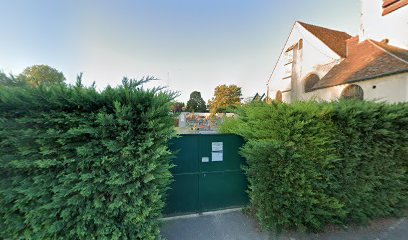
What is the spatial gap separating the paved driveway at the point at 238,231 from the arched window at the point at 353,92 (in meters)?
9.72

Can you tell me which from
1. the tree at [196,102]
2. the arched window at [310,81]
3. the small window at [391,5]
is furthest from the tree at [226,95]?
the small window at [391,5]

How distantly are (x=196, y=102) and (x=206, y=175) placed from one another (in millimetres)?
67219

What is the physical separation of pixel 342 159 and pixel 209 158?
8.88 ft

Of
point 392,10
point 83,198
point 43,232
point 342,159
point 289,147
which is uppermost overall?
point 392,10

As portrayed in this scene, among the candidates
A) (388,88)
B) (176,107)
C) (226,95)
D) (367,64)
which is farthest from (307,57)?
(226,95)

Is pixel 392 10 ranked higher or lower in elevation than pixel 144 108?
higher

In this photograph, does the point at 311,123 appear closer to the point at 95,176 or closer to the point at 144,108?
the point at 144,108

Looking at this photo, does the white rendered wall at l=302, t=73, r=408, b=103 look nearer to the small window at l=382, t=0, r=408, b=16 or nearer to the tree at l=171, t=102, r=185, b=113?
the small window at l=382, t=0, r=408, b=16

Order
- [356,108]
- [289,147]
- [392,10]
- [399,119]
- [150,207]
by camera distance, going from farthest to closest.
A: [392,10]
[399,119]
[356,108]
[289,147]
[150,207]

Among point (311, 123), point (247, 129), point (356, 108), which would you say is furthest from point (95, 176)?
point (356, 108)

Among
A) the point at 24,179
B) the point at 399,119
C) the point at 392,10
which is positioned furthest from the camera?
the point at 392,10

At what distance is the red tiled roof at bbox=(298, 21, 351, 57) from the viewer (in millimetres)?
16691

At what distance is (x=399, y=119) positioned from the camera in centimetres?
436

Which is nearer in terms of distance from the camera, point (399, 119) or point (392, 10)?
point (399, 119)
